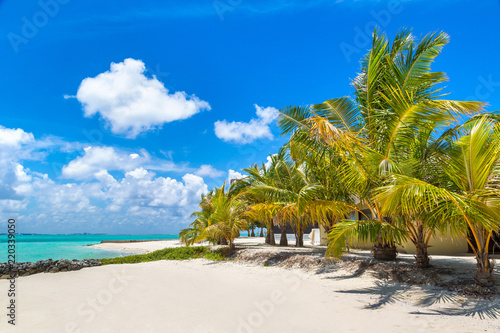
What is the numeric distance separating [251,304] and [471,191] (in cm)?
454

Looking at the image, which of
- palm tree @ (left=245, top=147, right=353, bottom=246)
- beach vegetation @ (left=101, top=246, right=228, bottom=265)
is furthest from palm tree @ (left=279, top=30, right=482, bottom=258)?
beach vegetation @ (left=101, top=246, right=228, bottom=265)

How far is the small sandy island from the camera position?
4.50 meters

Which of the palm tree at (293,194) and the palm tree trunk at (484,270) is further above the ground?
the palm tree at (293,194)

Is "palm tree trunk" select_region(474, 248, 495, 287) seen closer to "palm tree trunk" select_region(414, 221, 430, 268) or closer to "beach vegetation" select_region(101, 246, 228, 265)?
"palm tree trunk" select_region(414, 221, 430, 268)

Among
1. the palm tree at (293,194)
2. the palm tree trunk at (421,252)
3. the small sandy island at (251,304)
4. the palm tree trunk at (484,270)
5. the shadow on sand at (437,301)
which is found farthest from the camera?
the palm tree at (293,194)

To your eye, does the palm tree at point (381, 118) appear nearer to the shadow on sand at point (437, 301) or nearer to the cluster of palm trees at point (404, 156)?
the cluster of palm trees at point (404, 156)

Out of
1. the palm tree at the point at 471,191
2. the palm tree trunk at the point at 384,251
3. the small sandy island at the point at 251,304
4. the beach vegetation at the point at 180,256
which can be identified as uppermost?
the palm tree at the point at 471,191

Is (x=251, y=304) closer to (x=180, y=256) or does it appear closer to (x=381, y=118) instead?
(x=381, y=118)

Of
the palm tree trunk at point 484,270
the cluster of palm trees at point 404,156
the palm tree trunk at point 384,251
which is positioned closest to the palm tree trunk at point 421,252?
the cluster of palm trees at point 404,156

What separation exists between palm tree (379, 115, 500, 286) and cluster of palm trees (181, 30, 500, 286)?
0.02m

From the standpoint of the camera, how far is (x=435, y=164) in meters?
6.54

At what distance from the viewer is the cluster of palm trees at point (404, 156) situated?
5.11 meters

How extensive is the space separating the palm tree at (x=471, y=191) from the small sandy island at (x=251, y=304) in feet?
4.48

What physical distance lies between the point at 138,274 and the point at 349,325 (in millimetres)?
7126
